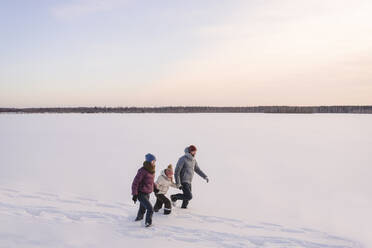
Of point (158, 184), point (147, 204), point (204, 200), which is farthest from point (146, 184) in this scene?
point (204, 200)

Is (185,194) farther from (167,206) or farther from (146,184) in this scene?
(146,184)

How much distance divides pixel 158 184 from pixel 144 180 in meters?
0.72

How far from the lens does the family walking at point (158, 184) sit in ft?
18.6

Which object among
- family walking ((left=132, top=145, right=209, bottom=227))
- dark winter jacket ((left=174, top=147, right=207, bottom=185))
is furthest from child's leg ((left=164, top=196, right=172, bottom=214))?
dark winter jacket ((left=174, top=147, right=207, bottom=185))

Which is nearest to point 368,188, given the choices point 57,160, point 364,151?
point 364,151

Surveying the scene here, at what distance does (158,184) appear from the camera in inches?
252

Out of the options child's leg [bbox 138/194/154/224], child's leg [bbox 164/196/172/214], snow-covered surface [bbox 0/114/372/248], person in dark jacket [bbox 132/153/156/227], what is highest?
person in dark jacket [bbox 132/153/156/227]

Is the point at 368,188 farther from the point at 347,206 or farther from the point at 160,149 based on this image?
the point at 160,149

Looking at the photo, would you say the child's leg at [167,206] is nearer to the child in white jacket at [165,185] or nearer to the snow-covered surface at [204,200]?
the child in white jacket at [165,185]

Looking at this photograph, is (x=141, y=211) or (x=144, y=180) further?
(x=141, y=211)

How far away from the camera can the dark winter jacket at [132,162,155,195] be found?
222 inches

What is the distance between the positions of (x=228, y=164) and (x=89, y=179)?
17.1 feet

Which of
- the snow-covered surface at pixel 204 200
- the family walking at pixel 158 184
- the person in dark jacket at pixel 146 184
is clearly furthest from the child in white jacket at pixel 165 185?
the person in dark jacket at pixel 146 184

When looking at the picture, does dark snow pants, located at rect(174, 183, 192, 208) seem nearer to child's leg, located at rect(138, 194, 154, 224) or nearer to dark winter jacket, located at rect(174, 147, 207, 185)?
dark winter jacket, located at rect(174, 147, 207, 185)
